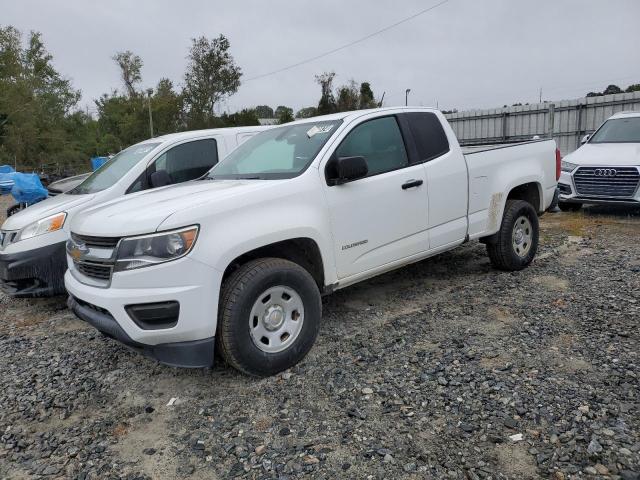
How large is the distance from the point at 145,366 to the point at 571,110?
1471cm

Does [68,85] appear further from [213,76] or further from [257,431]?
[257,431]

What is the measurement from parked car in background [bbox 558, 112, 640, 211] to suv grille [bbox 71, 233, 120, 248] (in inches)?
315

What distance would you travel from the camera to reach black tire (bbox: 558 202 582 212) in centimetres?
914

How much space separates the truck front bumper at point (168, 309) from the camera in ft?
9.64

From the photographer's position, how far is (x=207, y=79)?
35.2m

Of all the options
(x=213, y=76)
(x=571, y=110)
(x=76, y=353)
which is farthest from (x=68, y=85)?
(x=76, y=353)

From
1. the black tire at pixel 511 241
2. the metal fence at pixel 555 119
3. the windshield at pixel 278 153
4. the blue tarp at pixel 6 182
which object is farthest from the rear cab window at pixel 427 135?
the blue tarp at pixel 6 182

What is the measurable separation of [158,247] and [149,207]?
1.37 feet

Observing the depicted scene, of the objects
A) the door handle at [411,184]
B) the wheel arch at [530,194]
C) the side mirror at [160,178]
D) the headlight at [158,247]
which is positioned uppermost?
the side mirror at [160,178]

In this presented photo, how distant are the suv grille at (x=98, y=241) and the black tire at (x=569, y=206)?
834 centimetres

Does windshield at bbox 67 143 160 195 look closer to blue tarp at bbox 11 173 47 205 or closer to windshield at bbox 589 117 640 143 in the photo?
blue tarp at bbox 11 173 47 205

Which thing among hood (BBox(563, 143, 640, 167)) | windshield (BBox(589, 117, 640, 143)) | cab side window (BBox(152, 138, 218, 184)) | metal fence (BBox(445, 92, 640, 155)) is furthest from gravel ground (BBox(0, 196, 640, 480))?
metal fence (BBox(445, 92, 640, 155))

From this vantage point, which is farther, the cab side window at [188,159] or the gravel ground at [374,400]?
the cab side window at [188,159]

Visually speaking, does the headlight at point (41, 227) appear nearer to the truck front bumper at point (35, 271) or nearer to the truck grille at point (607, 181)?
the truck front bumper at point (35, 271)
